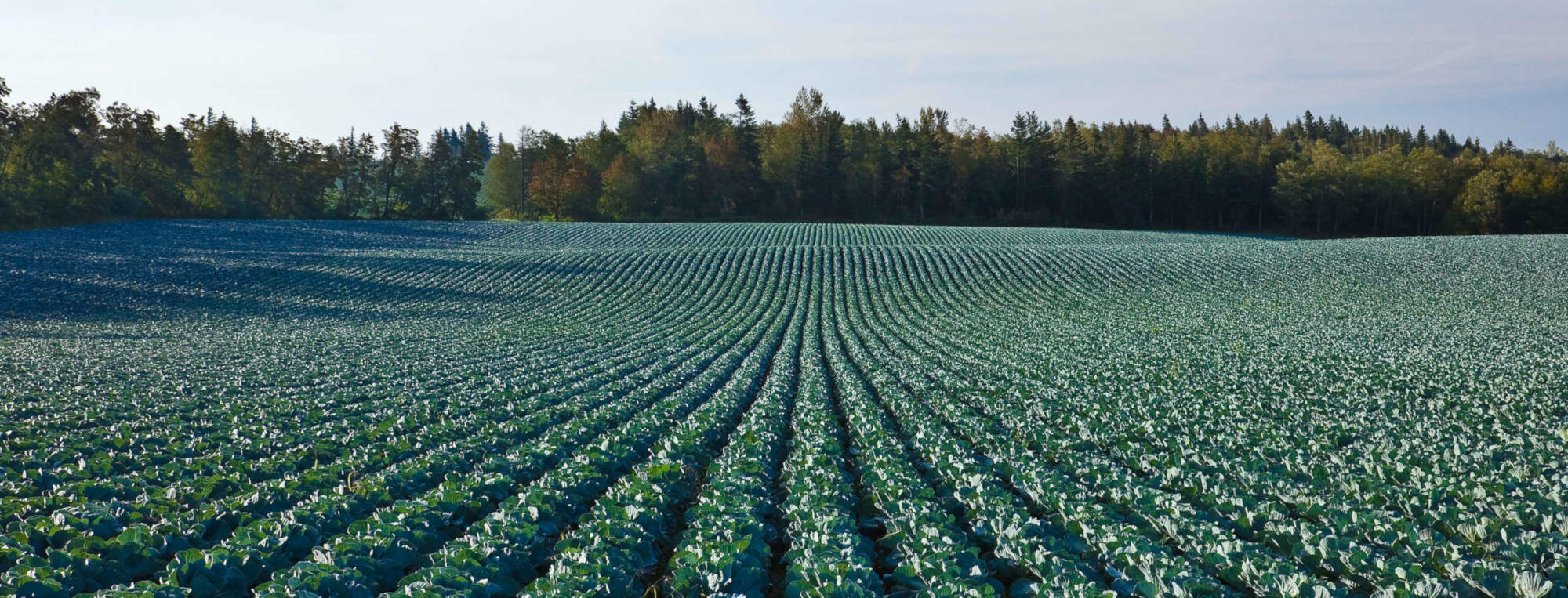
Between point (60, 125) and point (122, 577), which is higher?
point (60, 125)

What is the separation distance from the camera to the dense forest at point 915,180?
279 ft

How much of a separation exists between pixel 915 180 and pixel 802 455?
85.1m

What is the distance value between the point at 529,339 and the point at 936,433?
20446 millimetres

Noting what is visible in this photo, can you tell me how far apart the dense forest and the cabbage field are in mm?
56884

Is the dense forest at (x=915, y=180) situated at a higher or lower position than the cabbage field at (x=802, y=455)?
higher

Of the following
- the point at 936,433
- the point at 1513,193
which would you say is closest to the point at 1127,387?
the point at 936,433

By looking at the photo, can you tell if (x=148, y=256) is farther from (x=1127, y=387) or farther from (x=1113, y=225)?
(x=1113, y=225)

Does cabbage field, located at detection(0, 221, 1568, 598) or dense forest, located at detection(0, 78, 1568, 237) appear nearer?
cabbage field, located at detection(0, 221, 1568, 598)

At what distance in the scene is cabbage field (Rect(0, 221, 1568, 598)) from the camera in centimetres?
620

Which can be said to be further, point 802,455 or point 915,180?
point 915,180

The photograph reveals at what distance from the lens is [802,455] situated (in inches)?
416

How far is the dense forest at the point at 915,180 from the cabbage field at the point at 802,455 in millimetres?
56884

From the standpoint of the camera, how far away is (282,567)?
6352mm

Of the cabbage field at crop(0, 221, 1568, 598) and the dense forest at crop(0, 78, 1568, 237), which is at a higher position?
the dense forest at crop(0, 78, 1568, 237)
